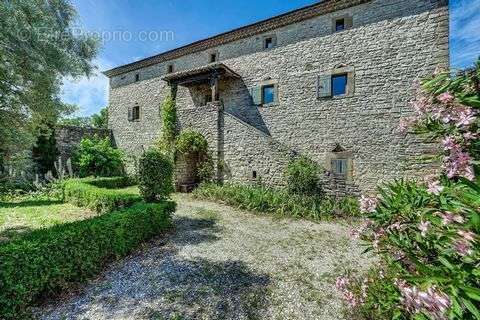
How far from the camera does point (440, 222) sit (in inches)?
68.4

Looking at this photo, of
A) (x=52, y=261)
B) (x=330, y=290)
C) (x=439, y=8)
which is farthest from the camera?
(x=439, y=8)

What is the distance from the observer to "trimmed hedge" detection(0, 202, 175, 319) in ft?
11.0

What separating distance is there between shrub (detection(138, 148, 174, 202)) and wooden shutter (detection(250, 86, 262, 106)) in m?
7.08

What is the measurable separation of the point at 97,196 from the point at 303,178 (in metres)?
7.52

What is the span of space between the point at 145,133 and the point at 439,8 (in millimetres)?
16782

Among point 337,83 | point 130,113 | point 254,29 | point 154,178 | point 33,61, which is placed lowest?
point 154,178

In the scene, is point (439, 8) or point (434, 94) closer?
point (434, 94)

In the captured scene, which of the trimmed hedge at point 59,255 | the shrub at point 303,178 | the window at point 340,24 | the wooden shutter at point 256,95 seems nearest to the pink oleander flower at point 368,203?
the trimmed hedge at point 59,255

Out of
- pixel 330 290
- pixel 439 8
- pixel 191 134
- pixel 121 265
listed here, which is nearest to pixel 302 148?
pixel 191 134

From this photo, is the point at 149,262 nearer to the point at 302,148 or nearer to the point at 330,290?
the point at 330,290

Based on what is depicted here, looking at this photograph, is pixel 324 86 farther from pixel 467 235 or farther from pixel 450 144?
pixel 467 235

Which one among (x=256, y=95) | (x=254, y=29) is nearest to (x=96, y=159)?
(x=256, y=95)

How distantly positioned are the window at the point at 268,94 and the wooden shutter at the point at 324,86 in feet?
7.85

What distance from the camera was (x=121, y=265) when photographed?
16.4 feet
